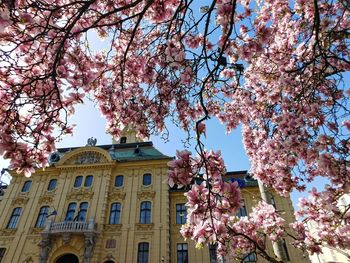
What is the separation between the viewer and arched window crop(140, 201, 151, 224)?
701 inches

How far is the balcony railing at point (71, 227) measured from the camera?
646 inches

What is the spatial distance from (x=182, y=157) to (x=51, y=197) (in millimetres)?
19701

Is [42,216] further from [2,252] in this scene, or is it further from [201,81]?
[201,81]

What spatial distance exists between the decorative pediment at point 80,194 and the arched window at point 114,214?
2.02m

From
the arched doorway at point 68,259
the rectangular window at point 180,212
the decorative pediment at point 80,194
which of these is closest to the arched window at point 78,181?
the decorative pediment at point 80,194

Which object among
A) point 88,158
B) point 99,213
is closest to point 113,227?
point 99,213

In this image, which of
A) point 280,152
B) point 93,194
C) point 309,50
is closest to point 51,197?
point 93,194

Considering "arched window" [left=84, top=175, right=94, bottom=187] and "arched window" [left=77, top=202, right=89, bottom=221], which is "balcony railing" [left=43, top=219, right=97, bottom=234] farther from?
"arched window" [left=84, top=175, right=94, bottom=187]

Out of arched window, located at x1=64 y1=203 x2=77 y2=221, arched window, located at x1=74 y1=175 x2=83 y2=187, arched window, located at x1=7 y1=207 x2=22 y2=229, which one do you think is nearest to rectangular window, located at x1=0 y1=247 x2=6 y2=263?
arched window, located at x1=7 y1=207 x2=22 y2=229

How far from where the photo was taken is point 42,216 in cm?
1859

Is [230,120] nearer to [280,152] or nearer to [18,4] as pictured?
[280,152]

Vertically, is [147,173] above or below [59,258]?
above

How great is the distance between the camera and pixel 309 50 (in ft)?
15.2

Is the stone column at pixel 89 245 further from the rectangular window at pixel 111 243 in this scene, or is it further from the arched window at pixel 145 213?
the arched window at pixel 145 213
